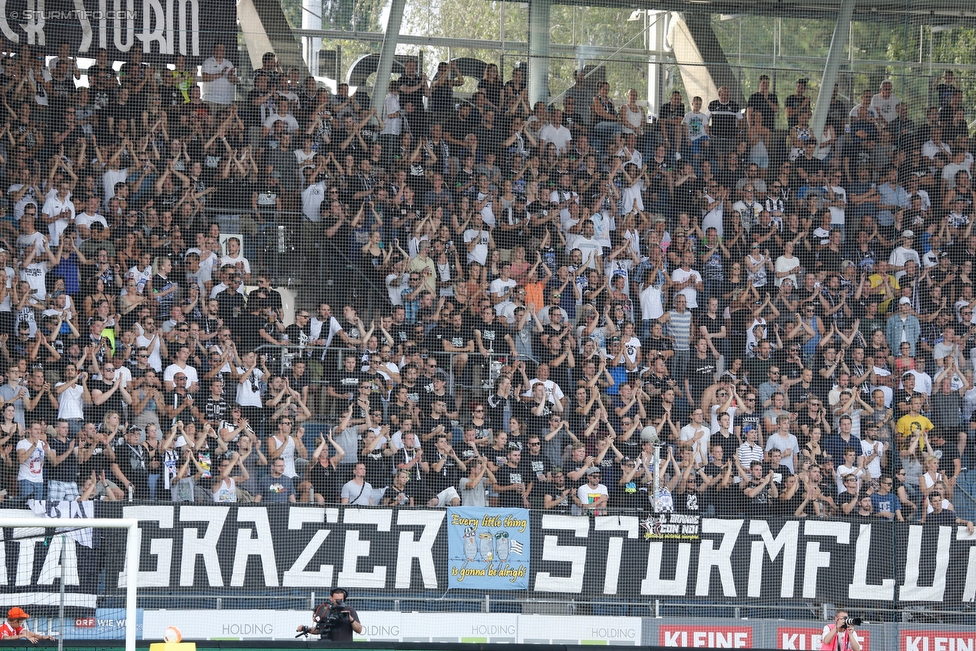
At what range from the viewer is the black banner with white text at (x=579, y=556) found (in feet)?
44.1

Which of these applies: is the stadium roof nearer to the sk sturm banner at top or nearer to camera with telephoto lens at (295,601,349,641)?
the sk sturm banner at top

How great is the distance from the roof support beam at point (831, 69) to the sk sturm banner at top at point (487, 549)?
7.39 m

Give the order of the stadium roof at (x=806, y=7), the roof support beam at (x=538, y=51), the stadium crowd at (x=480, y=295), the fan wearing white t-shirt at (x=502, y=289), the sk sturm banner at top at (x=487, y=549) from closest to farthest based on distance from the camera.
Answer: the sk sturm banner at top at (x=487, y=549)
the stadium crowd at (x=480, y=295)
the fan wearing white t-shirt at (x=502, y=289)
the stadium roof at (x=806, y=7)
the roof support beam at (x=538, y=51)

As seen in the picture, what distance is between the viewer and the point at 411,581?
13719 mm

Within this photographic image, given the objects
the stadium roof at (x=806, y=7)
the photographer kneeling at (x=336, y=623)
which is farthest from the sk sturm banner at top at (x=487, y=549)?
the stadium roof at (x=806, y=7)

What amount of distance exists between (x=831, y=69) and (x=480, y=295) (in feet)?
20.0

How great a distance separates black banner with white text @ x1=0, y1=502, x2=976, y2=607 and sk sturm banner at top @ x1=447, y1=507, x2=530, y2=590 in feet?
0.36

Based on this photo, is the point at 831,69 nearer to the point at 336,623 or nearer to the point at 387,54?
the point at 387,54

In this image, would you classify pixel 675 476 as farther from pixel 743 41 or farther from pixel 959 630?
pixel 743 41

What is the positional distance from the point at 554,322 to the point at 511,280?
82 cm

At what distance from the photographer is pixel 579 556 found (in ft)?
45.9

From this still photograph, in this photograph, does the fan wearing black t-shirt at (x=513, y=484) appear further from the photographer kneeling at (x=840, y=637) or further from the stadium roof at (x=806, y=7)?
the stadium roof at (x=806, y=7)

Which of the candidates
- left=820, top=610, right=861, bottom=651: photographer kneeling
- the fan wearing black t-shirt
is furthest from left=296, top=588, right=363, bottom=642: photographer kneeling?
left=820, top=610, right=861, bottom=651: photographer kneeling

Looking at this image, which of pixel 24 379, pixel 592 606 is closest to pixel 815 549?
pixel 592 606
